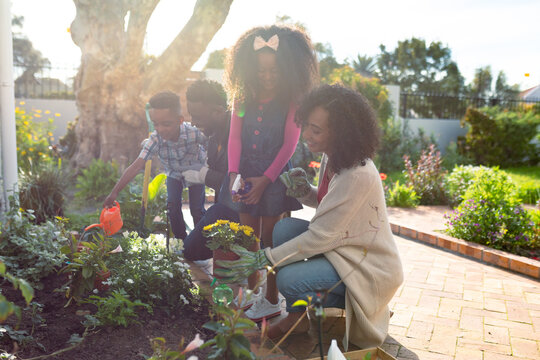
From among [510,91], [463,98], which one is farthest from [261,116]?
[510,91]

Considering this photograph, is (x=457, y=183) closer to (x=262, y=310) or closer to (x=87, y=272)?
(x=262, y=310)

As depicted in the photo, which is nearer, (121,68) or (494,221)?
(494,221)

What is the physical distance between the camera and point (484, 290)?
11.1ft

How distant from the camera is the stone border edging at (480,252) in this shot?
12.3 ft

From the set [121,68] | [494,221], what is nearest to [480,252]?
[494,221]

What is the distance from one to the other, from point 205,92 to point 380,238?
1.71 metres

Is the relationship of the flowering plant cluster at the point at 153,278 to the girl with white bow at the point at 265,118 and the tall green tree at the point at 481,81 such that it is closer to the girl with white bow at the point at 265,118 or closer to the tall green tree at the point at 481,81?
the girl with white bow at the point at 265,118

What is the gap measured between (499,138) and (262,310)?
10.8 m

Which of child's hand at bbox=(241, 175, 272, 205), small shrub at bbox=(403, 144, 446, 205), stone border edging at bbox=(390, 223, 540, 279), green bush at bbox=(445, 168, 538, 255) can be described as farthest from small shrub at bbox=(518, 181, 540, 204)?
child's hand at bbox=(241, 175, 272, 205)

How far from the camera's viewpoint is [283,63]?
274cm

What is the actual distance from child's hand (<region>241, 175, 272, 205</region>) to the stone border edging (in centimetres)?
245

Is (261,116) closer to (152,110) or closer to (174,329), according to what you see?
(152,110)

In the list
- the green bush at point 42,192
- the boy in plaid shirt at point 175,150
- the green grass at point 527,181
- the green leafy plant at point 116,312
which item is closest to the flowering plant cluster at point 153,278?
the green leafy plant at point 116,312

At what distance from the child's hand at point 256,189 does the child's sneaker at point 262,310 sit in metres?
0.59
